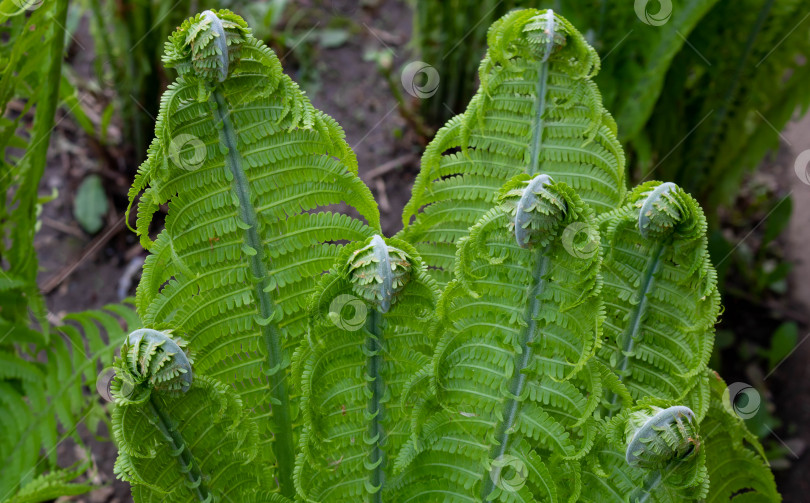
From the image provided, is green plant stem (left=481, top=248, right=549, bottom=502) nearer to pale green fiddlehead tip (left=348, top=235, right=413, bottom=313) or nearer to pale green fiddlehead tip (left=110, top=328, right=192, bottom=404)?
pale green fiddlehead tip (left=348, top=235, right=413, bottom=313)

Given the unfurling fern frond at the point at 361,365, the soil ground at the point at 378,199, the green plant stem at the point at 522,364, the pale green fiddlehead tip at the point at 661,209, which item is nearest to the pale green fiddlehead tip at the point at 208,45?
the unfurling fern frond at the point at 361,365

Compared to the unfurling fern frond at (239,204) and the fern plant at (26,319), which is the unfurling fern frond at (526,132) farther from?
the fern plant at (26,319)

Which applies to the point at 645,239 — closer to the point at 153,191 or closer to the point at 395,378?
the point at 395,378

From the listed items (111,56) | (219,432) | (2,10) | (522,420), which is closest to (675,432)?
(522,420)

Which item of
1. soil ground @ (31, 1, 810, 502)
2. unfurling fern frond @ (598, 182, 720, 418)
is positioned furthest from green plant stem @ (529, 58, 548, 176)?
soil ground @ (31, 1, 810, 502)

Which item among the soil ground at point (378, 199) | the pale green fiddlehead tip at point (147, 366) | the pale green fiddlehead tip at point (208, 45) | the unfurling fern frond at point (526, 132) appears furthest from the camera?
the soil ground at point (378, 199)

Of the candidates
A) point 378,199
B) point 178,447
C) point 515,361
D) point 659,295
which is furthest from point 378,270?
point 378,199
